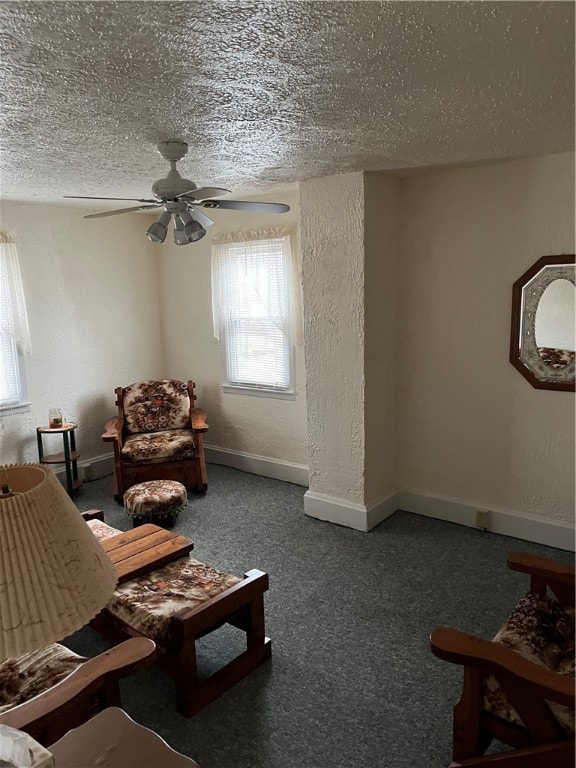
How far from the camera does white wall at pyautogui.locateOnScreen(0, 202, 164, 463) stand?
454 cm

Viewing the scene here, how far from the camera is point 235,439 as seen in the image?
5168 mm

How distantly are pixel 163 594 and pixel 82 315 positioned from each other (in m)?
3.26

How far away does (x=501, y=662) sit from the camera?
1586 mm

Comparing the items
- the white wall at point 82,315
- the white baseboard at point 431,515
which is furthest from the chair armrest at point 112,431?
the white baseboard at point 431,515

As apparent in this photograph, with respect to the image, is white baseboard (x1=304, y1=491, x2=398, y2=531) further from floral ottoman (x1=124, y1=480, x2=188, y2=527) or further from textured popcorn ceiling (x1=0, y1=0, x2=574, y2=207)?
textured popcorn ceiling (x1=0, y1=0, x2=574, y2=207)

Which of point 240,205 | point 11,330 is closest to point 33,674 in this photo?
point 240,205

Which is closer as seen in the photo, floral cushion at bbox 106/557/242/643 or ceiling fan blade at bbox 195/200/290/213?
floral cushion at bbox 106/557/242/643

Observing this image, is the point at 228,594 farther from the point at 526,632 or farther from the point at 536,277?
the point at 536,277

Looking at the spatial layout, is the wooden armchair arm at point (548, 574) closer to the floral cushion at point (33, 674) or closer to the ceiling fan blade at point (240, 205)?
the floral cushion at point (33, 674)

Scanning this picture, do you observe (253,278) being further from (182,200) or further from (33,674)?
(33,674)

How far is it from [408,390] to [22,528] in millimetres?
3328

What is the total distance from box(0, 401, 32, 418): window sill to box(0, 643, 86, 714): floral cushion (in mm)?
2994

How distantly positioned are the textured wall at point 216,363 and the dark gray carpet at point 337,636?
0.74 meters

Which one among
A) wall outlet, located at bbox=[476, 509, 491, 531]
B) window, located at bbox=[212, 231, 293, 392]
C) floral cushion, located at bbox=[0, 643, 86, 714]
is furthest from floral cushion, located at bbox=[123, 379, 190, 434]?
floral cushion, located at bbox=[0, 643, 86, 714]
